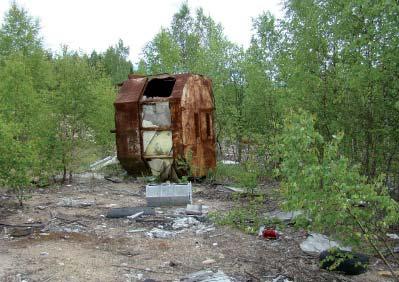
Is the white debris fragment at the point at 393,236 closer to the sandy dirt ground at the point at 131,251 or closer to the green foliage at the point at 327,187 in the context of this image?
the sandy dirt ground at the point at 131,251

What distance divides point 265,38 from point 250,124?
2.66 meters

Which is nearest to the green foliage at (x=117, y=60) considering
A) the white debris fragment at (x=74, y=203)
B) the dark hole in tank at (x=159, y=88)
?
Result: the dark hole in tank at (x=159, y=88)

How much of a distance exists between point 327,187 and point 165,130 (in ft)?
23.4

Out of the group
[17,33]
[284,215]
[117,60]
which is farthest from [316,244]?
[117,60]

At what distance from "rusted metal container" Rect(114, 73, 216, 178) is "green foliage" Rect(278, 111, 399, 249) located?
6.60 metres

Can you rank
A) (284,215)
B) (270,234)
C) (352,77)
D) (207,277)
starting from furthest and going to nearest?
(284,215) → (270,234) → (352,77) → (207,277)

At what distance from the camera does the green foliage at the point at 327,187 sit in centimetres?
361

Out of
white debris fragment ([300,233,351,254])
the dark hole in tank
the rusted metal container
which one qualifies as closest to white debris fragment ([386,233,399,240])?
white debris fragment ([300,233,351,254])

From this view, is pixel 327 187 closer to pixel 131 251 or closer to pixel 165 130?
pixel 131 251

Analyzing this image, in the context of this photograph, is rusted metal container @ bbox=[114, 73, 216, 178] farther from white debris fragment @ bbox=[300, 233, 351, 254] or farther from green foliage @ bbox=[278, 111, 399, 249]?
green foliage @ bbox=[278, 111, 399, 249]

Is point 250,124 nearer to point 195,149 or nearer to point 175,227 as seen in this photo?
point 195,149

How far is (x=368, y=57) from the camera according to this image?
5699 mm

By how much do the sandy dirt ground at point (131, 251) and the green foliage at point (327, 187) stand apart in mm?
1090

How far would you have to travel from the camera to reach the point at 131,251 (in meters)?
5.58
